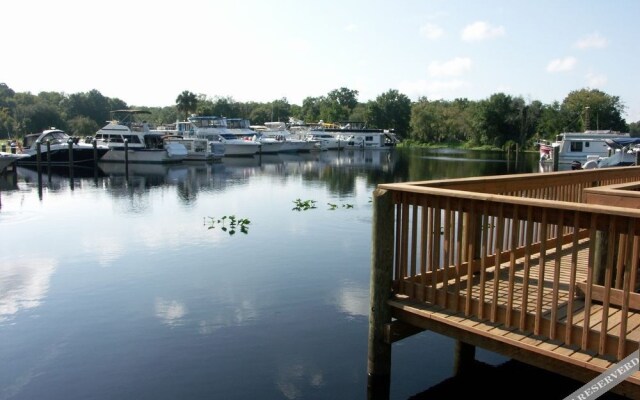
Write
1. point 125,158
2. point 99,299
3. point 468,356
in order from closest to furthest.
A: point 468,356, point 99,299, point 125,158

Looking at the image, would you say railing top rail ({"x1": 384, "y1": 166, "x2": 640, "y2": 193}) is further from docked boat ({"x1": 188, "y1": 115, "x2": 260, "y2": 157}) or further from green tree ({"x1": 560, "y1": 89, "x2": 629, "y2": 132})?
green tree ({"x1": 560, "y1": 89, "x2": 629, "y2": 132})

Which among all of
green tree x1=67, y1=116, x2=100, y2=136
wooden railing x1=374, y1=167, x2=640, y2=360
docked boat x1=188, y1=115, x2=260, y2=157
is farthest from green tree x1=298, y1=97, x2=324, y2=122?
wooden railing x1=374, y1=167, x2=640, y2=360

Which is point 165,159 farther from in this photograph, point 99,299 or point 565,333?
point 565,333

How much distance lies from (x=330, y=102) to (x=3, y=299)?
149329 millimetres

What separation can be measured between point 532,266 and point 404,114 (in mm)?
127302

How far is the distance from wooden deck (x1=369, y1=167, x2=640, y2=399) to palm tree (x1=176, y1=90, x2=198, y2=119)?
10521cm

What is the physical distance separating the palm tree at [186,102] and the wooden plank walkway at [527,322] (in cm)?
10596

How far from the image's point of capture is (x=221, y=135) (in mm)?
69750

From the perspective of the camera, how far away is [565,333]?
17.9ft

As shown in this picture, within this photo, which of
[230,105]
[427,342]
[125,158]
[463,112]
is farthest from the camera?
[230,105]

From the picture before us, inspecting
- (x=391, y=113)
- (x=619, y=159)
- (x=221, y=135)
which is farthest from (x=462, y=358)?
(x=391, y=113)

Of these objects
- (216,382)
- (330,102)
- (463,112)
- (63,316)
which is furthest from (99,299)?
(330,102)

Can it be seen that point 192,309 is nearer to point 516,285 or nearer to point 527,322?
point 516,285

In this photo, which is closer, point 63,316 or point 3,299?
point 63,316
